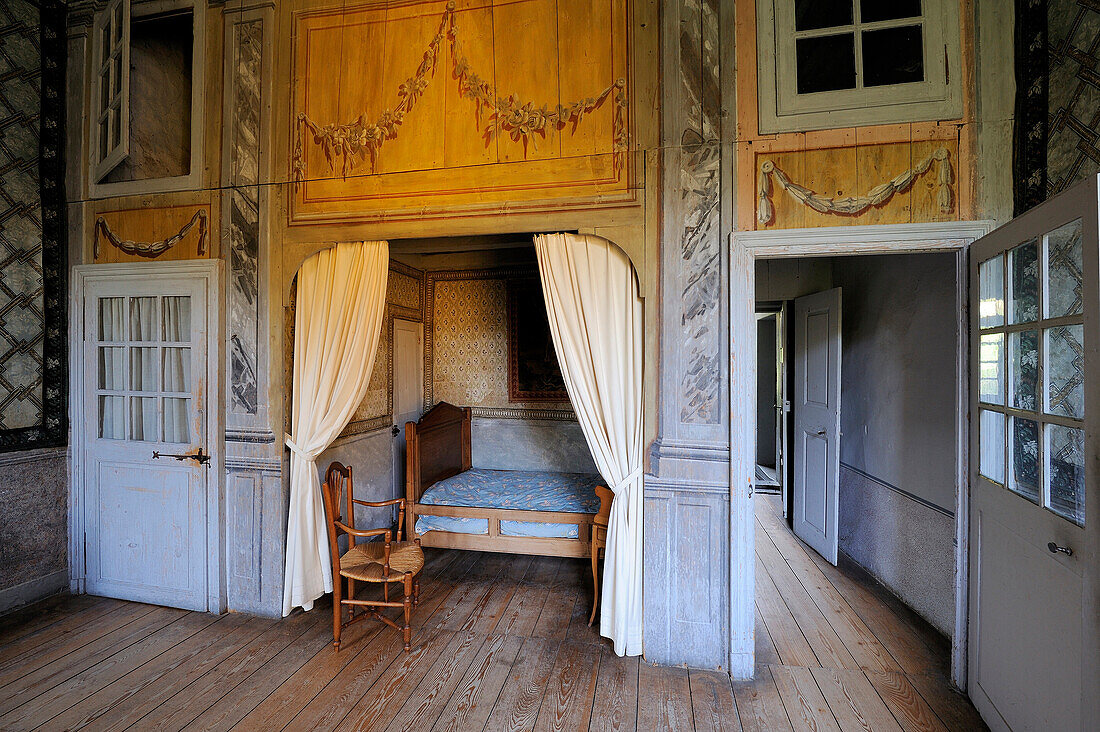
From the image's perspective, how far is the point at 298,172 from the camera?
3.20m

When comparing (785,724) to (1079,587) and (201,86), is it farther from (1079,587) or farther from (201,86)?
(201,86)

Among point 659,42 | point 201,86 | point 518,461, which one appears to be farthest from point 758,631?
point 201,86

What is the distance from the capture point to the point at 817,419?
168 inches

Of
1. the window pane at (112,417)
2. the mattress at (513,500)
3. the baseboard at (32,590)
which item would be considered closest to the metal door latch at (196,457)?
the window pane at (112,417)

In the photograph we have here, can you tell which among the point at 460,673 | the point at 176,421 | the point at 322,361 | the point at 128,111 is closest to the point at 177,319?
the point at 176,421

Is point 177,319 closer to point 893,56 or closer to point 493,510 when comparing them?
point 493,510

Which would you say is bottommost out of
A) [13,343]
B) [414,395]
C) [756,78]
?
[414,395]

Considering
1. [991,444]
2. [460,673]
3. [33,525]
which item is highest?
[991,444]

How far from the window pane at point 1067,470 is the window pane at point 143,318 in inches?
187

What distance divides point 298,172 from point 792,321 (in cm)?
437

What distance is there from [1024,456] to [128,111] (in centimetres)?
526

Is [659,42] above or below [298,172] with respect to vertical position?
above

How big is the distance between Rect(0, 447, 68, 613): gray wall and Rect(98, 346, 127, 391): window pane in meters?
0.57

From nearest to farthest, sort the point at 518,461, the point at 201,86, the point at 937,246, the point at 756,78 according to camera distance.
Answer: the point at 937,246
the point at 756,78
the point at 201,86
the point at 518,461
